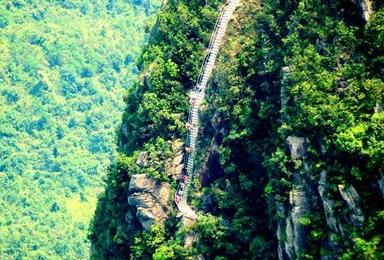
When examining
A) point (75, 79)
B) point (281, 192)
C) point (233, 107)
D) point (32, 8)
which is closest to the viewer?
point (281, 192)

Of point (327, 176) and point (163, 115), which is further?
point (163, 115)

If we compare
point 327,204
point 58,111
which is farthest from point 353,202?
point 58,111

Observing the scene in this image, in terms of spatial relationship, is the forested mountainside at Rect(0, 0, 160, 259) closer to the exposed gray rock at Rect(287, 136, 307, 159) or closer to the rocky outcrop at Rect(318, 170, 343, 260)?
the exposed gray rock at Rect(287, 136, 307, 159)

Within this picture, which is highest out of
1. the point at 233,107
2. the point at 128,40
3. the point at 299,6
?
the point at 128,40

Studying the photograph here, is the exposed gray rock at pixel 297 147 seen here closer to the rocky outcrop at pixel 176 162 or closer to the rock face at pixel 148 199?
the rocky outcrop at pixel 176 162

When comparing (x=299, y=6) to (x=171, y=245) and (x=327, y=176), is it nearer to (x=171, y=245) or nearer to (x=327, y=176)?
(x=327, y=176)

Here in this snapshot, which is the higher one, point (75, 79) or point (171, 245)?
point (75, 79)

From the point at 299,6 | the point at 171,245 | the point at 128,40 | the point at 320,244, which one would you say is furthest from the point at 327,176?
the point at 128,40

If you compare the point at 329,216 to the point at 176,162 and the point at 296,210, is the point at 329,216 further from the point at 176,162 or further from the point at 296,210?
the point at 176,162
